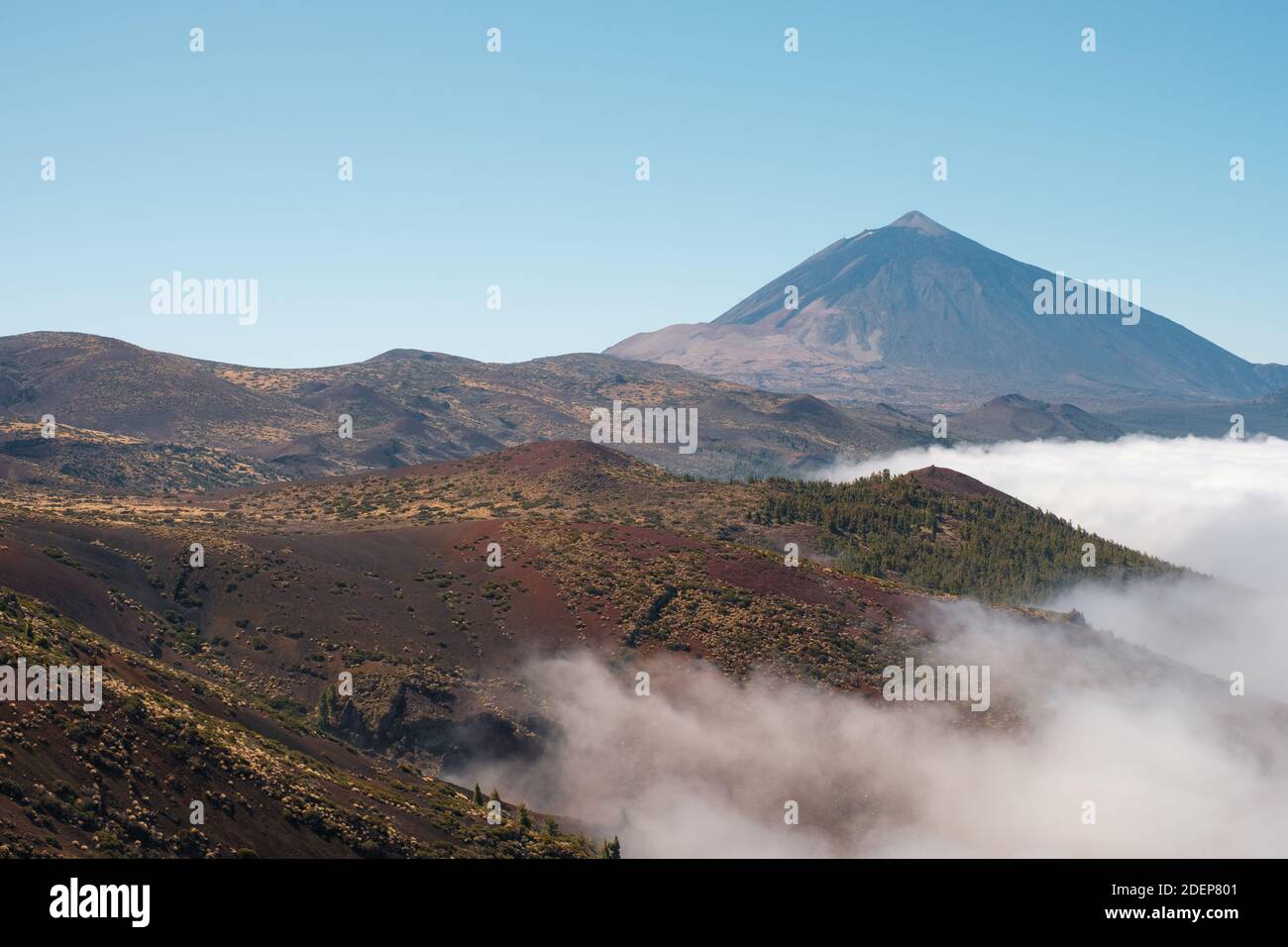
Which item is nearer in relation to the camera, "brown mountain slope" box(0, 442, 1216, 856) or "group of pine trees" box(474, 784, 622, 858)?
"brown mountain slope" box(0, 442, 1216, 856)

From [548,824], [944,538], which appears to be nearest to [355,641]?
[548,824]

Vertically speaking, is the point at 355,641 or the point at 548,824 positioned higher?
the point at 355,641

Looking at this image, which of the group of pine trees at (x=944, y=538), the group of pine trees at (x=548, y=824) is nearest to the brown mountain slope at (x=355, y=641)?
the group of pine trees at (x=548, y=824)

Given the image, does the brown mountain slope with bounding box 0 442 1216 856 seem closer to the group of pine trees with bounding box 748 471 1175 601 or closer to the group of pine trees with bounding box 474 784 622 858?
the group of pine trees with bounding box 474 784 622 858

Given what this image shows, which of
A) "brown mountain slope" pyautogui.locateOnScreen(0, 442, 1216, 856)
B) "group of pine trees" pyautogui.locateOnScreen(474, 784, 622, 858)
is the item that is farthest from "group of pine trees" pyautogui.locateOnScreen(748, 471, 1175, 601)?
"group of pine trees" pyautogui.locateOnScreen(474, 784, 622, 858)

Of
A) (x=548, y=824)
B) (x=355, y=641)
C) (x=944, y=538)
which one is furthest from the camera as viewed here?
(x=944, y=538)

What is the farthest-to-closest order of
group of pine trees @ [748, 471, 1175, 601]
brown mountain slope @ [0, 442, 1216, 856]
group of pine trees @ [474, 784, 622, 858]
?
group of pine trees @ [748, 471, 1175, 601] < group of pine trees @ [474, 784, 622, 858] < brown mountain slope @ [0, 442, 1216, 856]

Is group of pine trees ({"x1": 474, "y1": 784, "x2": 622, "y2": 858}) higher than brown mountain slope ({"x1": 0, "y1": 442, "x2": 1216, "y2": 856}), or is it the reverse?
brown mountain slope ({"x1": 0, "y1": 442, "x2": 1216, "y2": 856})

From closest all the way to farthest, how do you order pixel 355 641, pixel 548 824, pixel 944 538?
1. pixel 548 824
2. pixel 355 641
3. pixel 944 538

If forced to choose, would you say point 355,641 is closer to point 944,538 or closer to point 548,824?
point 548,824

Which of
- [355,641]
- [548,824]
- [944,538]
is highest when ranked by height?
[944,538]
